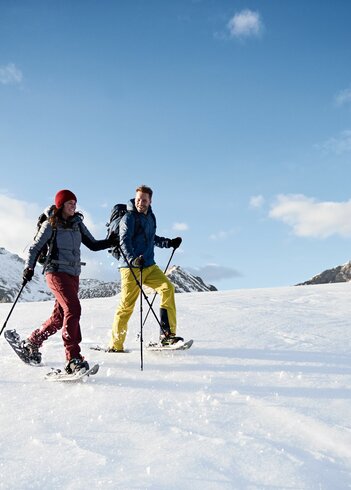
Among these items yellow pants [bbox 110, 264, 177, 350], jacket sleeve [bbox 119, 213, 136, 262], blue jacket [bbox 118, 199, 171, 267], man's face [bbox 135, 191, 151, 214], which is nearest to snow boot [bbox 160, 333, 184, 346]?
yellow pants [bbox 110, 264, 177, 350]

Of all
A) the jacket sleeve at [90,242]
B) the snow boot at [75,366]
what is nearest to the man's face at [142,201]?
the jacket sleeve at [90,242]

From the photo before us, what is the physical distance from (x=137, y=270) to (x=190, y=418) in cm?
288

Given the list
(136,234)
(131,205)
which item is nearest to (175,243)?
(136,234)

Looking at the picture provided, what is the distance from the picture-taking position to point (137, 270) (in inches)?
249

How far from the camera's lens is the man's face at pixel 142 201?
614 cm

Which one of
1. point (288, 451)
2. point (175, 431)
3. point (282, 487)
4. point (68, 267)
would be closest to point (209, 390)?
point (175, 431)

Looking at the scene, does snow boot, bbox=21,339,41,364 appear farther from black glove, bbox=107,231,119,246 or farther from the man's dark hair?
the man's dark hair

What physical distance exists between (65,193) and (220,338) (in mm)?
3276

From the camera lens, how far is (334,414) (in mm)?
3830

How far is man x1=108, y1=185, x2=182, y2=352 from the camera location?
6070mm

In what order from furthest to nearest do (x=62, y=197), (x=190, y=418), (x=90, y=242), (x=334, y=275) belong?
(x=334, y=275) < (x=90, y=242) < (x=62, y=197) < (x=190, y=418)

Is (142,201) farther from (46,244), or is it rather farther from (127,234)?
(46,244)

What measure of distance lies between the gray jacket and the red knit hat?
24 centimetres

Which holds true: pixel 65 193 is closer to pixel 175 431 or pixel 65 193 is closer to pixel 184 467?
pixel 175 431
